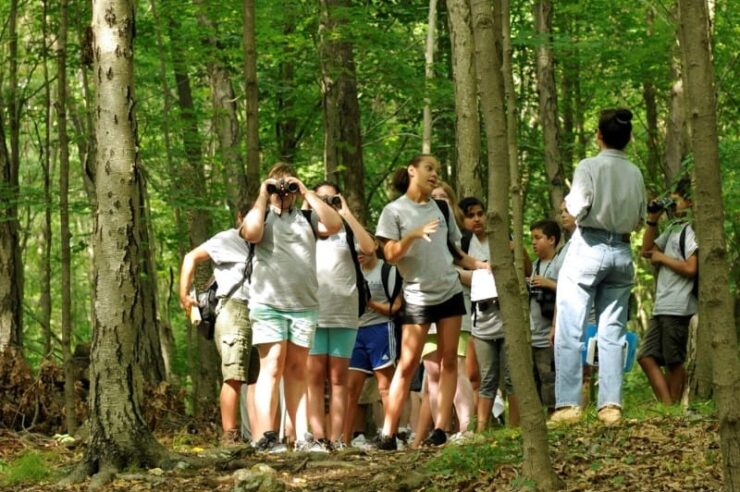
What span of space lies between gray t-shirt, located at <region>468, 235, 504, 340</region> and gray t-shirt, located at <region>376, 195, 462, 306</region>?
0.85 m

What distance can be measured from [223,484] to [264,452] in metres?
0.98

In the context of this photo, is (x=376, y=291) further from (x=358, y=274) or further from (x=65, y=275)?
(x=65, y=275)

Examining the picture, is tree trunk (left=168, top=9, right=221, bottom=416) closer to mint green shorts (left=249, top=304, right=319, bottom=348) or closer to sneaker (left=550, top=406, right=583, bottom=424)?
mint green shorts (left=249, top=304, right=319, bottom=348)

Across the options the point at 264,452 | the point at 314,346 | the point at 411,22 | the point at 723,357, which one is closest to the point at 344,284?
the point at 314,346

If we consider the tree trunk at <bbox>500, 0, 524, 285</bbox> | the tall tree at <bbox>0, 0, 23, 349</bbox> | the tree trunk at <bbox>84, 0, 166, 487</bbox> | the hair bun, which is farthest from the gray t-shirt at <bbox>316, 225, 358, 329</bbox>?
the tall tree at <bbox>0, 0, 23, 349</bbox>

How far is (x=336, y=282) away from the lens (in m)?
8.80

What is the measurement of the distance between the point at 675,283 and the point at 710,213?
14.1 ft

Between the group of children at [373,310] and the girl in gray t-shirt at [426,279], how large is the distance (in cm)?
1

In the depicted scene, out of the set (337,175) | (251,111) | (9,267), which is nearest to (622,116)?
(251,111)

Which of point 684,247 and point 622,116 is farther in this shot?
point 684,247

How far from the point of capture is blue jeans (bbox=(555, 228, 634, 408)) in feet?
25.1

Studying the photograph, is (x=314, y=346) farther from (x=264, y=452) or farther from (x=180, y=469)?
(x=180, y=469)

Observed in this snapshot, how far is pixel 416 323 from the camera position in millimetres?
8312

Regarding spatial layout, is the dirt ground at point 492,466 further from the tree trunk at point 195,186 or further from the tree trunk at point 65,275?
the tree trunk at point 195,186
